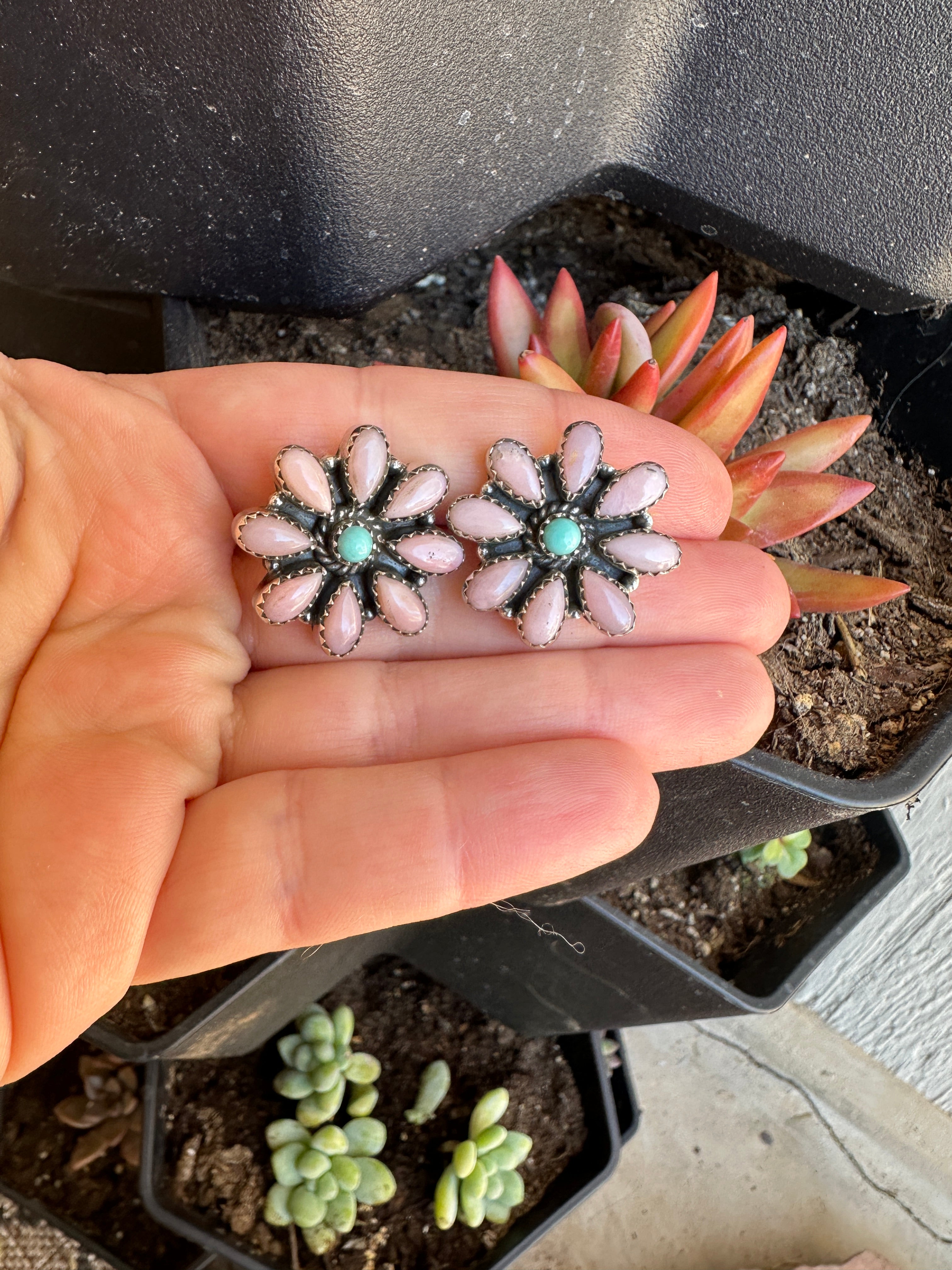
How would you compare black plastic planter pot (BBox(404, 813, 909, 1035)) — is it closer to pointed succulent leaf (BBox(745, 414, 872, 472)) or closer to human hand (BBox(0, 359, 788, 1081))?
human hand (BBox(0, 359, 788, 1081))

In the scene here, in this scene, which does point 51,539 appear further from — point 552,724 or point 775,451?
A: point 775,451

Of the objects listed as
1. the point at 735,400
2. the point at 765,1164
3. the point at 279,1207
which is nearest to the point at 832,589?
the point at 735,400

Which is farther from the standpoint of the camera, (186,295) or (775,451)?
(186,295)

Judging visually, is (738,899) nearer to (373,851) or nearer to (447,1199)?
(447,1199)

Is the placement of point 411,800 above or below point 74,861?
above

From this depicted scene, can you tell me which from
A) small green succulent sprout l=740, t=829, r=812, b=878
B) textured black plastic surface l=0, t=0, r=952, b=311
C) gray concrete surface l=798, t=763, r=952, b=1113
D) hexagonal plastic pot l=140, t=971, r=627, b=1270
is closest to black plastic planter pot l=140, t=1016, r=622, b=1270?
hexagonal plastic pot l=140, t=971, r=627, b=1270

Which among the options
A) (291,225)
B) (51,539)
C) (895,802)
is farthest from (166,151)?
(895,802)
